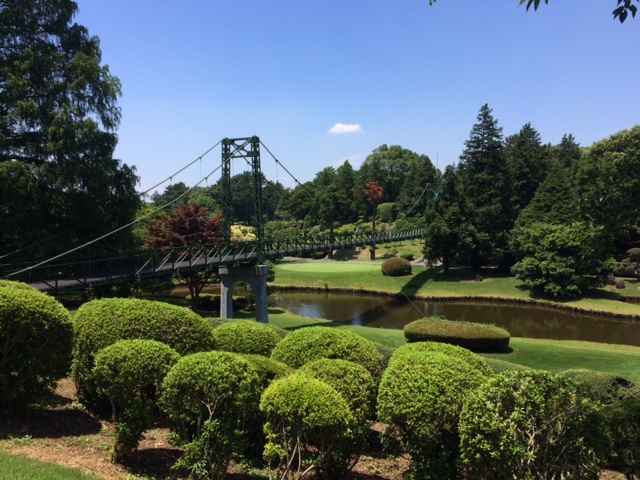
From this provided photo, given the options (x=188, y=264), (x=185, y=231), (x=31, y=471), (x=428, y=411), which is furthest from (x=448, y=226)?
(x=31, y=471)

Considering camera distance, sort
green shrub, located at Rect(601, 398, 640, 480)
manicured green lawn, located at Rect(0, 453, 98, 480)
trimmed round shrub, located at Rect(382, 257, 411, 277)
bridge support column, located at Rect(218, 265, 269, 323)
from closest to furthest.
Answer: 1. manicured green lawn, located at Rect(0, 453, 98, 480)
2. green shrub, located at Rect(601, 398, 640, 480)
3. bridge support column, located at Rect(218, 265, 269, 323)
4. trimmed round shrub, located at Rect(382, 257, 411, 277)

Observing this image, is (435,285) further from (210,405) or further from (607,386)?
(210,405)

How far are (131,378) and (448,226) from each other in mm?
33887

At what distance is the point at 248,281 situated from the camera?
71.7 ft

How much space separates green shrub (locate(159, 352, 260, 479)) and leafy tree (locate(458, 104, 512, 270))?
33.5m

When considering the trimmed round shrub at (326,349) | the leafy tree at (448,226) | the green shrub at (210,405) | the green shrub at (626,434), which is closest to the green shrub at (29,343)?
the green shrub at (210,405)

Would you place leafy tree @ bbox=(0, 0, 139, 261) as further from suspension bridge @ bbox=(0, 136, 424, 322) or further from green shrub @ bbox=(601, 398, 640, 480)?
green shrub @ bbox=(601, 398, 640, 480)

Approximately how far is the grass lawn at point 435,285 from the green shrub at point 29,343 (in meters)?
29.1

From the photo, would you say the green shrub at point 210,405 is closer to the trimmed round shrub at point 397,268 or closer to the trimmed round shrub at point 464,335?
the trimmed round shrub at point 464,335

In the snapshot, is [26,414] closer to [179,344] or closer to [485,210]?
[179,344]

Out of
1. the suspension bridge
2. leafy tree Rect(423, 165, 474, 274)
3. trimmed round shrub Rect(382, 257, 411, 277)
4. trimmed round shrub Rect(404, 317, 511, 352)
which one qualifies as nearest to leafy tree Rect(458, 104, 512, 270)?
leafy tree Rect(423, 165, 474, 274)

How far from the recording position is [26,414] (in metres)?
5.82

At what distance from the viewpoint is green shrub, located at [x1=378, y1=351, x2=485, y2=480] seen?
4.62 metres

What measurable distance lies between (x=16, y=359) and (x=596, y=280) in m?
31.7
